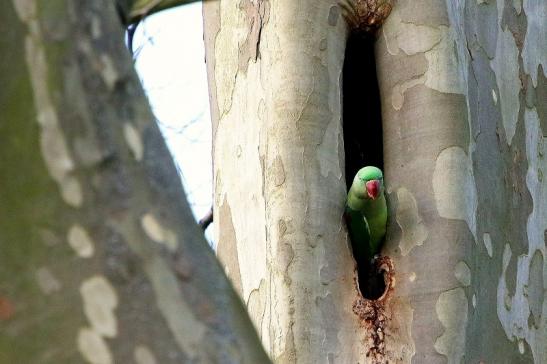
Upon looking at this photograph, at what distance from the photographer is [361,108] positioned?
7.75 feet

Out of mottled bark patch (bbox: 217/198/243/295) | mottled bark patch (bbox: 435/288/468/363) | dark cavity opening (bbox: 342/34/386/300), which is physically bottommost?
mottled bark patch (bbox: 435/288/468/363)

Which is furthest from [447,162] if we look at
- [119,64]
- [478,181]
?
[119,64]

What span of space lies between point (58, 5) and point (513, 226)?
1598 mm

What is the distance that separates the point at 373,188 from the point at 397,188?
12 cm

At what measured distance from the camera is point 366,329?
6.76 feet

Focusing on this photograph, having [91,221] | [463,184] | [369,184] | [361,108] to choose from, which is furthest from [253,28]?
[91,221]

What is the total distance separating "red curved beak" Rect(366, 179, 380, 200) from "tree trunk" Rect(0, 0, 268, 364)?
3.93 ft

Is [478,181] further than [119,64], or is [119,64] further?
[478,181]

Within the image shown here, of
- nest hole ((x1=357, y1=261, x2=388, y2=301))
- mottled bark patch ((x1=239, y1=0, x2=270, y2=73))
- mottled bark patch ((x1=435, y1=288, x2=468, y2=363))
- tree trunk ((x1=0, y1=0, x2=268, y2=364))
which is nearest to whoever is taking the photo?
tree trunk ((x1=0, y1=0, x2=268, y2=364))

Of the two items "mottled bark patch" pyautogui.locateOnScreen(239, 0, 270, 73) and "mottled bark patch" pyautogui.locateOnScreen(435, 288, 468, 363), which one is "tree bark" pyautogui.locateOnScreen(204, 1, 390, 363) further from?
"mottled bark patch" pyautogui.locateOnScreen(435, 288, 468, 363)

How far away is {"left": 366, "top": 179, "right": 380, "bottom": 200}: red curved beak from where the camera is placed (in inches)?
80.1

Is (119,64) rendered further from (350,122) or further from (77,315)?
(350,122)

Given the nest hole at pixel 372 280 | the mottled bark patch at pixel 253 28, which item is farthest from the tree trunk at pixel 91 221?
the mottled bark patch at pixel 253 28

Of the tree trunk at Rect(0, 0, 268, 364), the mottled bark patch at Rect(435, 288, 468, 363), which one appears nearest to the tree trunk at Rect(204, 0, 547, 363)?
the mottled bark patch at Rect(435, 288, 468, 363)
